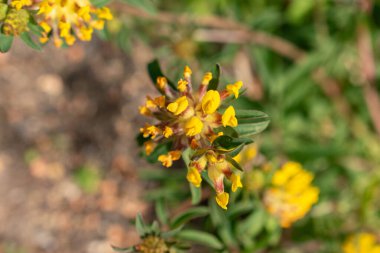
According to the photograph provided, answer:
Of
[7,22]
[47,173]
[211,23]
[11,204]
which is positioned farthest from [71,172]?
[7,22]

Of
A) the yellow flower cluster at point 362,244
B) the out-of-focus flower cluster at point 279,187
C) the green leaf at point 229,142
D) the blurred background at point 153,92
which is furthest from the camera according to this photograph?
the blurred background at point 153,92

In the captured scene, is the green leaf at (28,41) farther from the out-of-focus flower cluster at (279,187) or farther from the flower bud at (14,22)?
the out-of-focus flower cluster at (279,187)

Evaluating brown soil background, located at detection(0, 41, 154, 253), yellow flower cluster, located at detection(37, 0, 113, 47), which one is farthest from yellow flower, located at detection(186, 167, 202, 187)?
brown soil background, located at detection(0, 41, 154, 253)

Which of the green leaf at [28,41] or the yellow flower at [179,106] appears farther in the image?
the green leaf at [28,41]

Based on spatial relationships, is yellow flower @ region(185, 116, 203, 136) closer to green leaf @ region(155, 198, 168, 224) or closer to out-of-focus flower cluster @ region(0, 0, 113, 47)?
out-of-focus flower cluster @ region(0, 0, 113, 47)

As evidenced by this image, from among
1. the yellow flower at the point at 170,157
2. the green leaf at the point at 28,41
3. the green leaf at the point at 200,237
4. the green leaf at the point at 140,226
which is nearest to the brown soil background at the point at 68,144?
the green leaf at the point at 200,237

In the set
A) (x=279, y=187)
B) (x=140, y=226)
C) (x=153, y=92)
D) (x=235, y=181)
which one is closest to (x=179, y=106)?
(x=235, y=181)
